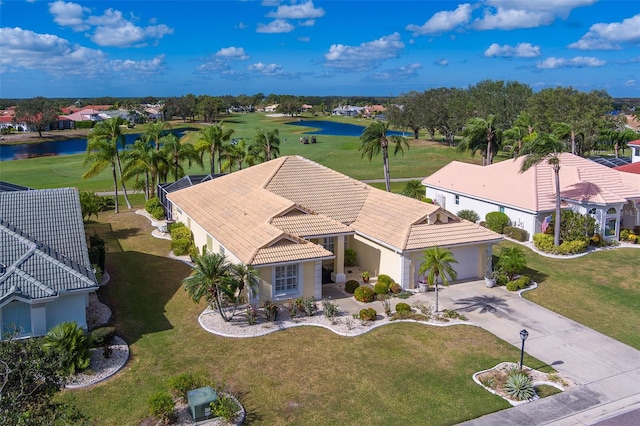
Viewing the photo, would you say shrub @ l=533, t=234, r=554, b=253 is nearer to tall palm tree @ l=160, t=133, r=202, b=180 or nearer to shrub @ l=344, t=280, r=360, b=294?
shrub @ l=344, t=280, r=360, b=294

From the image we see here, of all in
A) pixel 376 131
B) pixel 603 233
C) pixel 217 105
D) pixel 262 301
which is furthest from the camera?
pixel 217 105

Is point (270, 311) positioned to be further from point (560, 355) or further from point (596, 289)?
point (596, 289)

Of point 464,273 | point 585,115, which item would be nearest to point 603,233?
point 464,273

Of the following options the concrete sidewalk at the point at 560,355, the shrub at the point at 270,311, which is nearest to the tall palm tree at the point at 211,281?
the shrub at the point at 270,311

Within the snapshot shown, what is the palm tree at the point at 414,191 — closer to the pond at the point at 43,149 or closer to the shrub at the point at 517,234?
the shrub at the point at 517,234

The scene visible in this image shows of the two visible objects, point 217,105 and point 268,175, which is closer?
point 268,175

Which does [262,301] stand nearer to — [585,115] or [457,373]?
[457,373]
